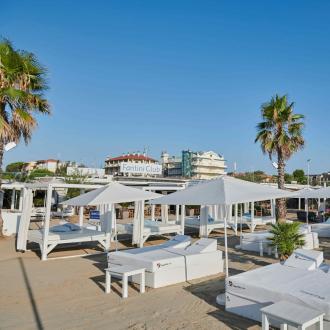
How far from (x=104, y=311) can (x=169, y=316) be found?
1035 millimetres

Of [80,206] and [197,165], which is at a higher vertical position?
[197,165]

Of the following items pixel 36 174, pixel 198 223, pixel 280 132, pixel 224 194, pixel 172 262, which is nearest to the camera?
pixel 224 194

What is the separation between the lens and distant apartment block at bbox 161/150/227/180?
10099cm

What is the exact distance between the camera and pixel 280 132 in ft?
58.1

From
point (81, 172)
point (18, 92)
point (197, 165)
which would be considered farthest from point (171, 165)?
point (18, 92)

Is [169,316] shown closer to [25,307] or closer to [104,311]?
[104,311]

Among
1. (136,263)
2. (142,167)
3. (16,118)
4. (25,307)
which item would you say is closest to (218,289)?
(136,263)

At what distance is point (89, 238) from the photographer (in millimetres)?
11047

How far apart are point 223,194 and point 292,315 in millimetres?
2400

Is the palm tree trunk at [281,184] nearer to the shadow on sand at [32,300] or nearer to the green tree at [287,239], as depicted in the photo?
the green tree at [287,239]

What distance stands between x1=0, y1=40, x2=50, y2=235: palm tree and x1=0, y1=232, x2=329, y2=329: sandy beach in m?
5.40

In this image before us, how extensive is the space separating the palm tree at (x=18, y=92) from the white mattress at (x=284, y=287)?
968cm

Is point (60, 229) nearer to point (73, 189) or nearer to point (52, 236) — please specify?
point (52, 236)

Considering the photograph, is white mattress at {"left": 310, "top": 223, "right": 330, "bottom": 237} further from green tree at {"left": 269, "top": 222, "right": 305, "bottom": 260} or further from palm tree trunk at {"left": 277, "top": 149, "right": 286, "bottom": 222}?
green tree at {"left": 269, "top": 222, "right": 305, "bottom": 260}
